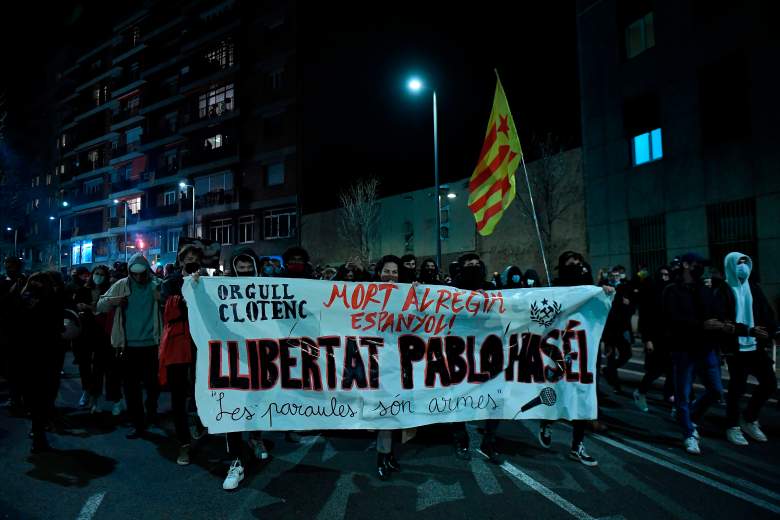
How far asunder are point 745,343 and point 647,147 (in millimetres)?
13001

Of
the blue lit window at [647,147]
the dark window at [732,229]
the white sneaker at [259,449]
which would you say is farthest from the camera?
the blue lit window at [647,147]

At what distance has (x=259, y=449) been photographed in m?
5.04

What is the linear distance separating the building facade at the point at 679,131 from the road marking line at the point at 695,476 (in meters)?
9.02

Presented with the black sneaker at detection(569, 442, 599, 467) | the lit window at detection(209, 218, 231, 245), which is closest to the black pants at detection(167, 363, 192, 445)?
the black sneaker at detection(569, 442, 599, 467)

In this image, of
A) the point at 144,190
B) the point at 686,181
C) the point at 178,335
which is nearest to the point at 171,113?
the point at 144,190

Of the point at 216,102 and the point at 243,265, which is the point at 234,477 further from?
the point at 216,102

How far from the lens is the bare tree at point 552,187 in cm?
1975

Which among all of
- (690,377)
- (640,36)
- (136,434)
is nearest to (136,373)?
(136,434)

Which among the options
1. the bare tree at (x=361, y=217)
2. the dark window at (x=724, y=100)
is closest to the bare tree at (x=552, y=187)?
the dark window at (x=724, y=100)

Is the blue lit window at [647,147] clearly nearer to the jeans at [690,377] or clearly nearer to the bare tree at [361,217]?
the jeans at [690,377]

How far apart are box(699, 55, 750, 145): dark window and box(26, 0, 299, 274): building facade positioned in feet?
79.9

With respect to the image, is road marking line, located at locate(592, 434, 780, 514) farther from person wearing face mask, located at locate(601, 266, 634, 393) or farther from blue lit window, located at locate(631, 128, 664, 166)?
blue lit window, located at locate(631, 128, 664, 166)

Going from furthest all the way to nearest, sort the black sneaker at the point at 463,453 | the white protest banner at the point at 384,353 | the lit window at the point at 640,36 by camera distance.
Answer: the lit window at the point at 640,36
the black sneaker at the point at 463,453
the white protest banner at the point at 384,353

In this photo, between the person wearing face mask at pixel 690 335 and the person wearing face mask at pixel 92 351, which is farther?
the person wearing face mask at pixel 92 351
